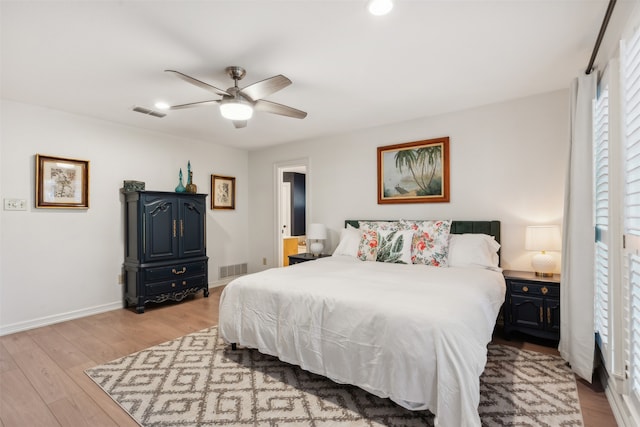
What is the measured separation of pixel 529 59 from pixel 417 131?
155cm

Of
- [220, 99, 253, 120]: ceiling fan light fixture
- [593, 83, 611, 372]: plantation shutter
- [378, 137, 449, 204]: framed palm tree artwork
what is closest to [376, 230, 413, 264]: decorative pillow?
[378, 137, 449, 204]: framed palm tree artwork

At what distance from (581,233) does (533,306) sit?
2.93ft

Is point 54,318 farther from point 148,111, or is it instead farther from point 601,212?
point 601,212

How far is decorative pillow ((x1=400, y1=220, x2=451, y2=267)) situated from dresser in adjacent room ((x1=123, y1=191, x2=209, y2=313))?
300cm

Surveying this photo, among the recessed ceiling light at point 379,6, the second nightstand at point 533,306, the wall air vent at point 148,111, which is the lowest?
the second nightstand at point 533,306

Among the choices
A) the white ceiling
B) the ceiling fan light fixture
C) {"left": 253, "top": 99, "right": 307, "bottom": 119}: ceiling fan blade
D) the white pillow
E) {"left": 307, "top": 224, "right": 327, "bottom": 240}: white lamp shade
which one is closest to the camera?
the white ceiling

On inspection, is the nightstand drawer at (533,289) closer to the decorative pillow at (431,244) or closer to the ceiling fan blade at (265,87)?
the decorative pillow at (431,244)

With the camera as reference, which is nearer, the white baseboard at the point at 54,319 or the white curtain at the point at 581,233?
the white curtain at the point at 581,233

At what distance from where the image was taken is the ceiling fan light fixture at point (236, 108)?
248 cm

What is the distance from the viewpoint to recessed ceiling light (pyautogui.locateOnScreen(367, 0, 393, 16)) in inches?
68.7

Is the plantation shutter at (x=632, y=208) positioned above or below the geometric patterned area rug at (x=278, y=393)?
above

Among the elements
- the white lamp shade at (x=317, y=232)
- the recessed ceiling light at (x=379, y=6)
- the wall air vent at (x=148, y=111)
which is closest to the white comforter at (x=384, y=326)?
the white lamp shade at (x=317, y=232)

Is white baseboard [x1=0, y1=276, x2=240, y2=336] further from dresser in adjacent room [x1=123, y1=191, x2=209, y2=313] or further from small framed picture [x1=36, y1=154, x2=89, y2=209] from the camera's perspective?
small framed picture [x1=36, y1=154, x2=89, y2=209]

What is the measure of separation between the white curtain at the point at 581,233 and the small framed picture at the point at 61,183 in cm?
486
